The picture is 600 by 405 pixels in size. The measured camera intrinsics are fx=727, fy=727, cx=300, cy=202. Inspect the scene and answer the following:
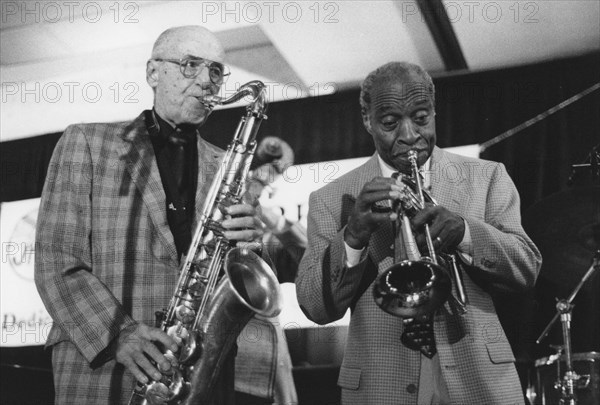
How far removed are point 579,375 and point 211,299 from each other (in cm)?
243

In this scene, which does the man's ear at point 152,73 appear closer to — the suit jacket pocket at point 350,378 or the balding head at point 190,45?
the balding head at point 190,45

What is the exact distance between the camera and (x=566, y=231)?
4.44 meters

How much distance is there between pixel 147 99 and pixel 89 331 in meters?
5.24

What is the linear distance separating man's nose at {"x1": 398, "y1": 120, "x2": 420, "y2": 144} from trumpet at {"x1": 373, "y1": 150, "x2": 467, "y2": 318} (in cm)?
20

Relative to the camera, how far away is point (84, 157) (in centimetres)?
281

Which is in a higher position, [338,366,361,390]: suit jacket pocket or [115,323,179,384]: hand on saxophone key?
[115,323,179,384]: hand on saxophone key

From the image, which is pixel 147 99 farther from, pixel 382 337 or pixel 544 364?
pixel 382 337

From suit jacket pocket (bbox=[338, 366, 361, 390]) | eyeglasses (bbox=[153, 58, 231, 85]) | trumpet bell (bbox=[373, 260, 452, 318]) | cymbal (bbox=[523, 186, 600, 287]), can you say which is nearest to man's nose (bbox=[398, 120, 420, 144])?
trumpet bell (bbox=[373, 260, 452, 318])

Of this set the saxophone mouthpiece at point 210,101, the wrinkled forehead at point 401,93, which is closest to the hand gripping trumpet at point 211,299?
the saxophone mouthpiece at point 210,101

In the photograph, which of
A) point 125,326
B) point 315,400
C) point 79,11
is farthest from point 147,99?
point 125,326

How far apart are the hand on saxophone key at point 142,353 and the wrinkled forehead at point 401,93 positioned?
1.12 meters

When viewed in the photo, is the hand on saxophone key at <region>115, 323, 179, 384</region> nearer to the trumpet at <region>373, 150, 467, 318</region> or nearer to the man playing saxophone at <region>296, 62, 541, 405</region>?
the man playing saxophone at <region>296, 62, 541, 405</region>

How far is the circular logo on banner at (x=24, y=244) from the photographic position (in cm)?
684

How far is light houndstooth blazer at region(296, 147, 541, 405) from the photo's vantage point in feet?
7.44
